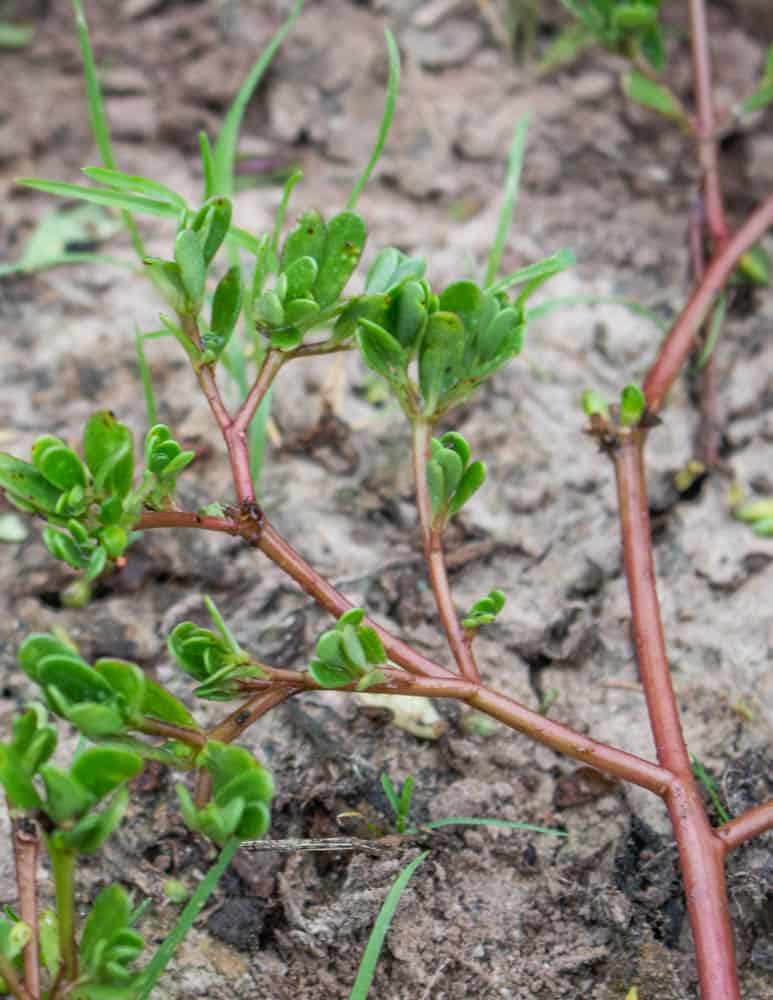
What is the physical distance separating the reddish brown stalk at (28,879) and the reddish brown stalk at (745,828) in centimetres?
83

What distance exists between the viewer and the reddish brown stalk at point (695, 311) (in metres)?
1.93

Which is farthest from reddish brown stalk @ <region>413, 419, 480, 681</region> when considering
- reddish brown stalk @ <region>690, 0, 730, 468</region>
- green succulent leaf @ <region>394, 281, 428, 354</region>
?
reddish brown stalk @ <region>690, 0, 730, 468</region>

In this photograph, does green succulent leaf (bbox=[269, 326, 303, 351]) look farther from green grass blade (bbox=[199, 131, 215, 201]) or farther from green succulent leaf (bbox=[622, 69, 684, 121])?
green succulent leaf (bbox=[622, 69, 684, 121])

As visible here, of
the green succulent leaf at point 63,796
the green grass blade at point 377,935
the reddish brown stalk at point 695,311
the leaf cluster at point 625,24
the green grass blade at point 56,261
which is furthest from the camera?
the leaf cluster at point 625,24

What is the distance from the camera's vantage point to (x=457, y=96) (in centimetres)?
271

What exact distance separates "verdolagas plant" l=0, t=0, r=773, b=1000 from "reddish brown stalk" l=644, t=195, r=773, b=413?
0.27 metres

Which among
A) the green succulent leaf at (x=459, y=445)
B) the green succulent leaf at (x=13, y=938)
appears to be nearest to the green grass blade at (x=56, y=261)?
the green succulent leaf at (x=459, y=445)

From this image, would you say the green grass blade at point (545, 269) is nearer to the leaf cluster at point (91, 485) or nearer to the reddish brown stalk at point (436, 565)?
the reddish brown stalk at point (436, 565)

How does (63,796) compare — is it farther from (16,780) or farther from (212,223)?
(212,223)

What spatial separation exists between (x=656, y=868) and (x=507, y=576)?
2.00 feet

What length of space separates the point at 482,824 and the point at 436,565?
405 mm

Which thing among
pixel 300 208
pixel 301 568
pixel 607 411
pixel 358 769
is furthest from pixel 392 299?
pixel 300 208

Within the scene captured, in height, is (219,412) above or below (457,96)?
below

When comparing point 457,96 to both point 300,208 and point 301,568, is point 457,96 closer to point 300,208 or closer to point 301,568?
point 300,208
